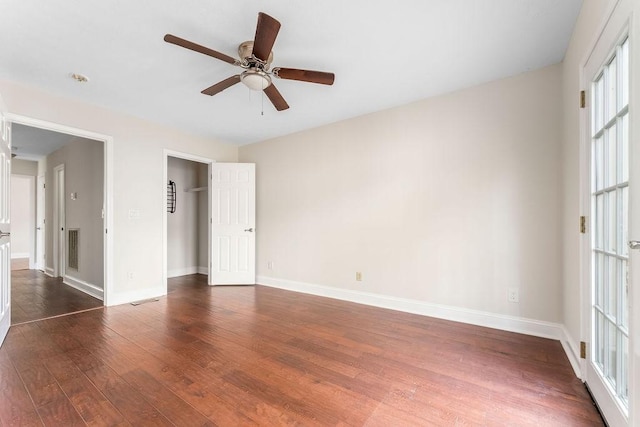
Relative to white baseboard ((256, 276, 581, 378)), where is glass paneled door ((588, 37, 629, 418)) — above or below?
above

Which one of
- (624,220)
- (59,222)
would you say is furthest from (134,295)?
(624,220)

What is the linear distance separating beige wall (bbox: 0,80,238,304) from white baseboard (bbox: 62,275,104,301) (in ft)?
1.87

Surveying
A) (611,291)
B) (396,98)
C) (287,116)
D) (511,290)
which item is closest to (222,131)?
(287,116)

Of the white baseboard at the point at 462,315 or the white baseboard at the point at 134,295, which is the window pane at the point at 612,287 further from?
the white baseboard at the point at 134,295

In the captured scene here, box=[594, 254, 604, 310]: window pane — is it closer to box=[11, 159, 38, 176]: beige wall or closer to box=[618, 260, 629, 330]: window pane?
box=[618, 260, 629, 330]: window pane

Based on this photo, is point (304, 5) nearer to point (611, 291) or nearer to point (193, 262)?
point (611, 291)

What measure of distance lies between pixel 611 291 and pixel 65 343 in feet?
12.9

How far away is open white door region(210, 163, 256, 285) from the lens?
15.1ft

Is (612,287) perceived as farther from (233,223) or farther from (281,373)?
(233,223)

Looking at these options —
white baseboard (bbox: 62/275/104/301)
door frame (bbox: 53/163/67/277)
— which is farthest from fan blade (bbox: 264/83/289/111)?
door frame (bbox: 53/163/67/277)

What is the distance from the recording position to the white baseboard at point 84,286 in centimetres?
386

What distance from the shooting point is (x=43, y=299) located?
3740 mm

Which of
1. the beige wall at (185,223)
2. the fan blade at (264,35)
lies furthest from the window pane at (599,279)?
the beige wall at (185,223)

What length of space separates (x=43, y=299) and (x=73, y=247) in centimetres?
114
